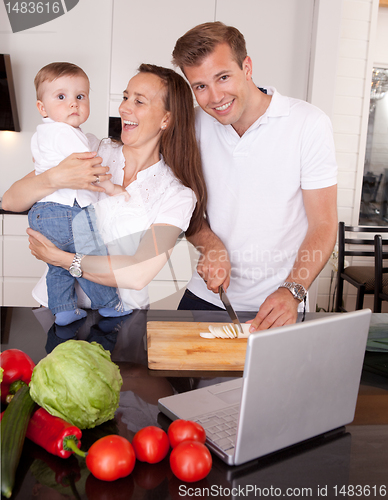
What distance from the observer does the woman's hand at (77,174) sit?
112cm

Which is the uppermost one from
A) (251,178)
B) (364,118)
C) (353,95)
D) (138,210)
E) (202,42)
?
(353,95)

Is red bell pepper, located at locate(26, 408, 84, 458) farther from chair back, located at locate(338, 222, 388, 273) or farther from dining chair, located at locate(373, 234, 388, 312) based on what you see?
chair back, located at locate(338, 222, 388, 273)

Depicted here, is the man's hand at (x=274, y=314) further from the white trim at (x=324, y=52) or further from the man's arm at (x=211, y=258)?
the white trim at (x=324, y=52)

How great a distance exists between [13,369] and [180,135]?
0.78 m

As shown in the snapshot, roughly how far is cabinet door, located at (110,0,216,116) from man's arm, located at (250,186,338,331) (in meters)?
1.66

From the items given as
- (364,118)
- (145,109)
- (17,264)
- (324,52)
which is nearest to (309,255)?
(145,109)

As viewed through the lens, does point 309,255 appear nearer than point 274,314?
No

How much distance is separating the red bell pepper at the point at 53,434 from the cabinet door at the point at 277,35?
250 centimetres

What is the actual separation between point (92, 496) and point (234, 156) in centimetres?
96

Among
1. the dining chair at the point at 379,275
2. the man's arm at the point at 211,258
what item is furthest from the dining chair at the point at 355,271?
the man's arm at the point at 211,258

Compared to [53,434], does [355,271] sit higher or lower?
lower

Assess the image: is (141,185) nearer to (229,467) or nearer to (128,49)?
(229,467)

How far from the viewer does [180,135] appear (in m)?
1.19

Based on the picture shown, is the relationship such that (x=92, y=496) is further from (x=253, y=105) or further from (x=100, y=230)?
(x=253, y=105)
